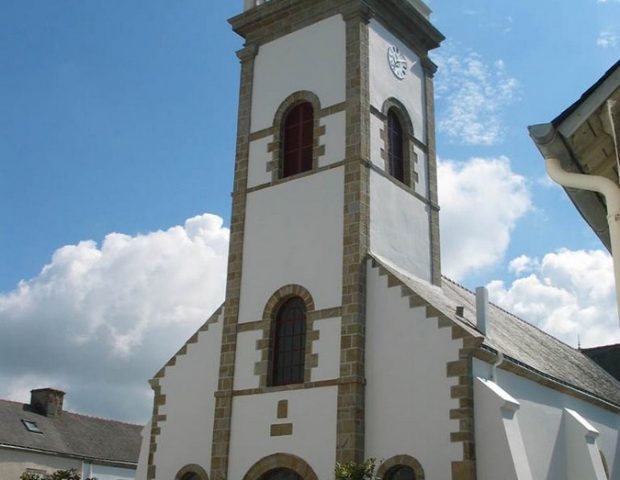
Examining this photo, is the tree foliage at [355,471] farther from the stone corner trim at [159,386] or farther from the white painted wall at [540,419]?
the stone corner trim at [159,386]

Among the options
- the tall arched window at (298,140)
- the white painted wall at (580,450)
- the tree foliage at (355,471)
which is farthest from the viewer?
the tall arched window at (298,140)

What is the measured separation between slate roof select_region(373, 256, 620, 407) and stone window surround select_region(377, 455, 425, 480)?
262cm

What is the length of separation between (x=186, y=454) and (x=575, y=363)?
14122mm

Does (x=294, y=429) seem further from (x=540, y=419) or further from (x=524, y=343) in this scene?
(x=524, y=343)

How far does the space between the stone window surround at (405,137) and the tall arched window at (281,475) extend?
297 inches

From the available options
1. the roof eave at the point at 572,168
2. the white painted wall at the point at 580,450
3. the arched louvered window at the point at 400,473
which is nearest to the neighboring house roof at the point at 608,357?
the white painted wall at the point at 580,450

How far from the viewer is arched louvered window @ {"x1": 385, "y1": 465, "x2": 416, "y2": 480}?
51.9 feet

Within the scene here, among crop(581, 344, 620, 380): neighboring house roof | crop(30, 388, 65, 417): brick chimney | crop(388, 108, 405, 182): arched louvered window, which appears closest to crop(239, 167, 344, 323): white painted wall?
crop(388, 108, 405, 182): arched louvered window

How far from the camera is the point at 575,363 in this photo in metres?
27.1

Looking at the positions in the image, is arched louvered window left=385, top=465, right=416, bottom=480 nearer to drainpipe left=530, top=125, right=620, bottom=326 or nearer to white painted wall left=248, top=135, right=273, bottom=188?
white painted wall left=248, top=135, right=273, bottom=188

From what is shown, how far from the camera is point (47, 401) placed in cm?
3700

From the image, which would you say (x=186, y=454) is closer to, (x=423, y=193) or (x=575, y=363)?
(x=423, y=193)

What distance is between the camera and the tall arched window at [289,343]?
18234mm

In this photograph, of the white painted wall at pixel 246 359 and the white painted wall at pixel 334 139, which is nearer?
the white painted wall at pixel 246 359
